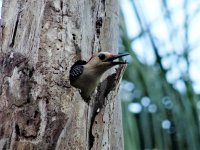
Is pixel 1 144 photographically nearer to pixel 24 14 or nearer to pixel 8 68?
pixel 8 68

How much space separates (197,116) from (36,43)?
1054mm

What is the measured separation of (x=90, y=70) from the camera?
2066mm

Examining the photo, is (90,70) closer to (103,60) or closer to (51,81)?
(103,60)

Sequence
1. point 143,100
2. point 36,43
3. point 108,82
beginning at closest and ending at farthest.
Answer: point 36,43 → point 108,82 → point 143,100

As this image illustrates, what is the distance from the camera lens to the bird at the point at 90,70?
80.3 inches

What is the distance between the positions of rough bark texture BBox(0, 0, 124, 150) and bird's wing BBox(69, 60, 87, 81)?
0.02m

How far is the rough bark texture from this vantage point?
1.90 meters

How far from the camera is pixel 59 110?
1937 mm

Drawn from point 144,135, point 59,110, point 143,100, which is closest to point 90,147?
point 59,110

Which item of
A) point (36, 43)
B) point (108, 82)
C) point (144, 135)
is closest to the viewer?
point (36, 43)

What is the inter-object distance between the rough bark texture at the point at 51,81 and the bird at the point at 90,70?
32 mm

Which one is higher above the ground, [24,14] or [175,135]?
[24,14]

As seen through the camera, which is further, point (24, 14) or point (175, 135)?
point (175, 135)

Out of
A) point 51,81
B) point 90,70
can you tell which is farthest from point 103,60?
point 51,81
